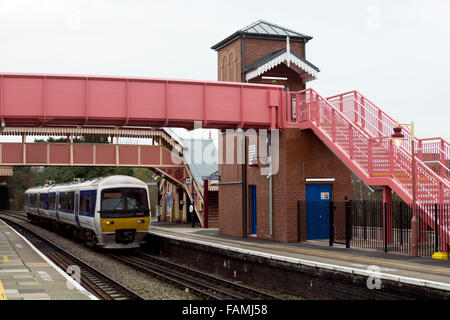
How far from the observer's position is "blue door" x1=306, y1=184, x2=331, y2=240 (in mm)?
22141

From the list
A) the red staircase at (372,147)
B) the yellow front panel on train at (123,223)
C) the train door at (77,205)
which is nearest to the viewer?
the red staircase at (372,147)

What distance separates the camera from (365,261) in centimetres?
1531

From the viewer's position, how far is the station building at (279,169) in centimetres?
2197

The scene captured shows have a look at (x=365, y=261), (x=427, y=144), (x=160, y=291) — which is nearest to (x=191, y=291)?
(x=160, y=291)

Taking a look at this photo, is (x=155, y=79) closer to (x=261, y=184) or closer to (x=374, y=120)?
(x=261, y=184)

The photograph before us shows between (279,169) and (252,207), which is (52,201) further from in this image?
(279,169)

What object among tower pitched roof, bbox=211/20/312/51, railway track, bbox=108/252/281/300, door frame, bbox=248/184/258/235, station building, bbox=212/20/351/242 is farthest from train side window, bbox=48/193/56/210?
tower pitched roof, bbox=211/20/312/51

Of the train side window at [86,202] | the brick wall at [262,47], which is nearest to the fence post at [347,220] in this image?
the brick wall at [262,47]

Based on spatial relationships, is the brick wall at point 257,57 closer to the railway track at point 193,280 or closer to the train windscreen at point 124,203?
the train windscreen at point 124,203

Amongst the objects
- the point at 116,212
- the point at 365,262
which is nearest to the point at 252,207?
the point at 116,212

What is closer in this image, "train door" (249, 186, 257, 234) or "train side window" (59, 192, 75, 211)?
"train door" (249, 186, 257, 234)

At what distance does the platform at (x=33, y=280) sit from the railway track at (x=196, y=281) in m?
3.02

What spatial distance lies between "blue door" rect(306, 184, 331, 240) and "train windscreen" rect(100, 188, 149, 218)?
6.49 meters

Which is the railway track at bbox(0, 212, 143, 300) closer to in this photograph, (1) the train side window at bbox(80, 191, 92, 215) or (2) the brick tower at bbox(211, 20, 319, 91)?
(1) the train side window at bbox(80, 191, 92, 215)
